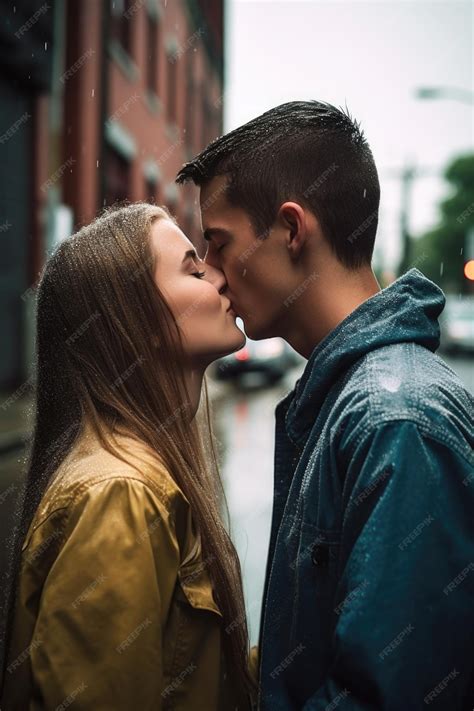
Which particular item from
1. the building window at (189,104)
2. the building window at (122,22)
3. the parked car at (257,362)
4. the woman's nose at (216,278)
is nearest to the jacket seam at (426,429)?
the woman's nose at (216,278)

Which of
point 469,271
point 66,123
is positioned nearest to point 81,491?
point 469,271

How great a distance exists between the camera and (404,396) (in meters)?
1.33

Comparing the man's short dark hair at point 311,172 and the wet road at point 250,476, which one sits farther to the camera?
the wet road at point 250,476

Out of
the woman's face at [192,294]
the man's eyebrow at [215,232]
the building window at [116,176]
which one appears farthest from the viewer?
A: the building window at [116,176]

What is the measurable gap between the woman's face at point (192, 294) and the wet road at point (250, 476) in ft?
2.50

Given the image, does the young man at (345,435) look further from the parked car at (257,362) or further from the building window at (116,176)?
the parked car at (257,362)

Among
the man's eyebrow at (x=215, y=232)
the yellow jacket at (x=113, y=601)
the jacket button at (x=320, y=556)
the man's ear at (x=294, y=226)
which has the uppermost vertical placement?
the man's ear at (x=294, y=226)

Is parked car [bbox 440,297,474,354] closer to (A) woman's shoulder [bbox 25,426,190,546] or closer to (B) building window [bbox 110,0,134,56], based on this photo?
(B) building window [bbox 110,0,134,56]

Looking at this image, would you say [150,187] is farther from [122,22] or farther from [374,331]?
[374,331]

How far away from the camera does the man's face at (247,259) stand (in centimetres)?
179

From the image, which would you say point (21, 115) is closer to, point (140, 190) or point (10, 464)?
point (140, 190)

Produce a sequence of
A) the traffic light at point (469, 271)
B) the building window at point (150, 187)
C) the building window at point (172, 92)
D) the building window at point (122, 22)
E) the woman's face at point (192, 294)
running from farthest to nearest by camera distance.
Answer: the building window at point (172, 92), the building window at point (150, 187), the building window at point (122, 22), the traffic light at point (469, 271), the woman's face at point (192, 294)

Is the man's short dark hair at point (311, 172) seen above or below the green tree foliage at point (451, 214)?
above

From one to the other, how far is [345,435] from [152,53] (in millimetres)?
20218
